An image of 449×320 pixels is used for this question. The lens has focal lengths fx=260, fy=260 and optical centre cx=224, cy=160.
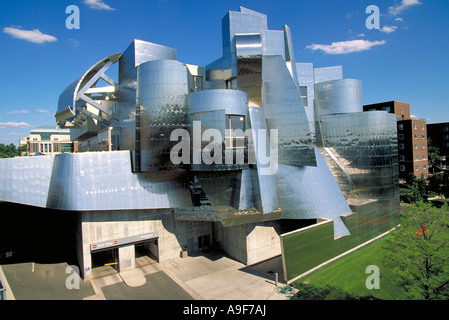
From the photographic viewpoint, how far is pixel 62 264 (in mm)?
26750

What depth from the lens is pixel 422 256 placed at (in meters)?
15.9

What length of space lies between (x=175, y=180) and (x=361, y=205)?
20.7 m

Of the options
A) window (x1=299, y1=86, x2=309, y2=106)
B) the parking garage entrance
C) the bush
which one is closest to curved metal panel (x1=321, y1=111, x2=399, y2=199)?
window (x1=299, y1=86, x2=309, y2=106)

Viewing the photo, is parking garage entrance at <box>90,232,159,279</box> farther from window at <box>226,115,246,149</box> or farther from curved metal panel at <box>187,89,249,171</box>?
window at <box>226,115,246,149</box>

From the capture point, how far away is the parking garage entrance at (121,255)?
24159mm

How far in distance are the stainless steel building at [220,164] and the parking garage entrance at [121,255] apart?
13cm

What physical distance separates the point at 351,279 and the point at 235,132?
16.0 metres

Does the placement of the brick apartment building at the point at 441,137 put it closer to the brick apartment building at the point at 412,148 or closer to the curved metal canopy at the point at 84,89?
the brick apartment building at the point at 412,148

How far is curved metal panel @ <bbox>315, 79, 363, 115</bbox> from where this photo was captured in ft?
112

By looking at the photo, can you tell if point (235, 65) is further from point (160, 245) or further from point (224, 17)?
point (160, 245)

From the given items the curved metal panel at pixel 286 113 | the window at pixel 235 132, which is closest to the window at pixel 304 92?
the curved metal panel at pixel 286 113

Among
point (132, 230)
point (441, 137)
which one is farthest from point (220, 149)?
point (441, 137)

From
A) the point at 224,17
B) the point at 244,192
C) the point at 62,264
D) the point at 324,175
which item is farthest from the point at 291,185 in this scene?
the point at 62,264

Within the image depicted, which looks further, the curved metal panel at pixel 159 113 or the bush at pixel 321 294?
the curved metal panel at pixel 159 113
